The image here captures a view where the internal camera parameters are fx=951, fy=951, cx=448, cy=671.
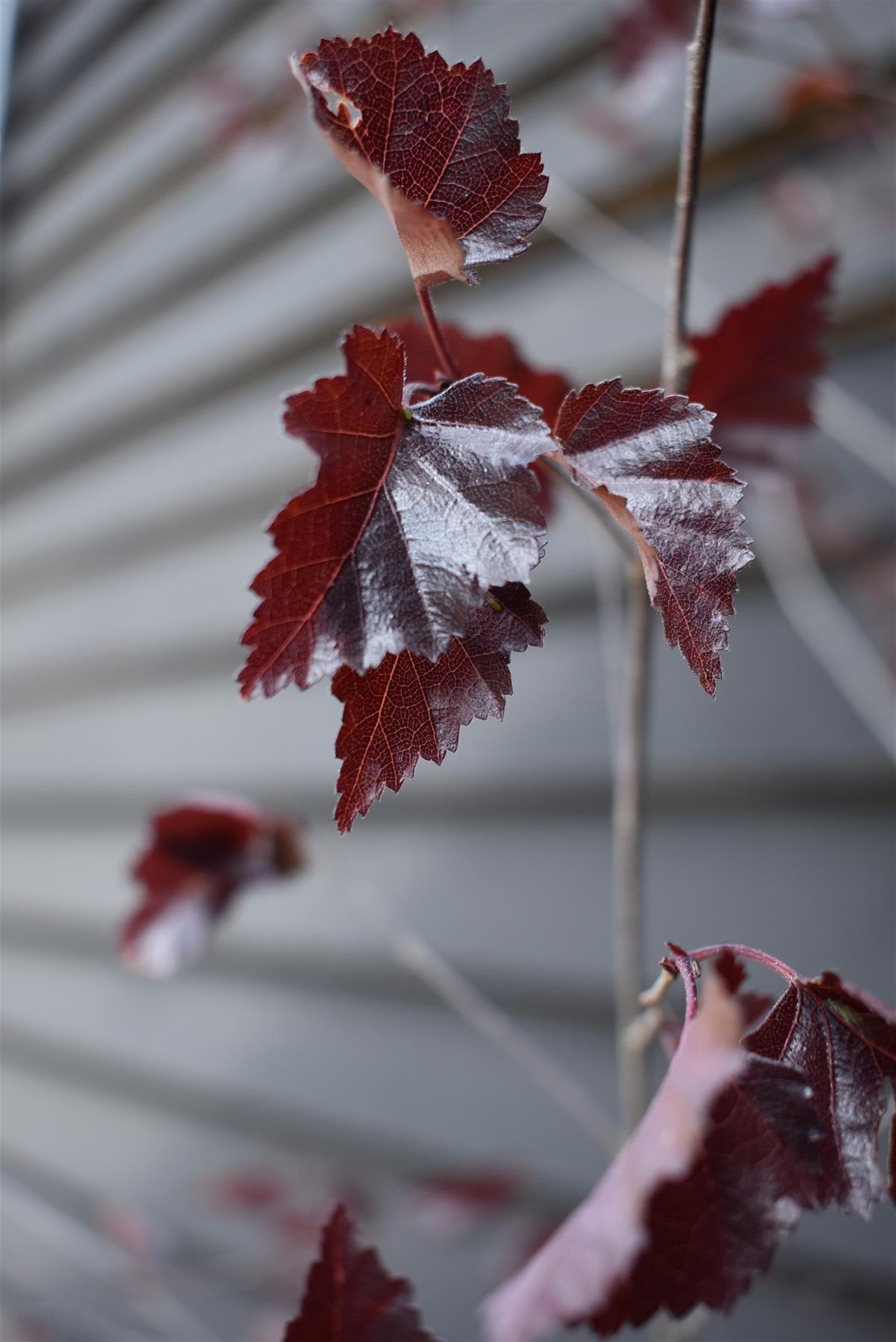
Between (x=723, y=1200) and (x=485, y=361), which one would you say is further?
(x=485, y=361)

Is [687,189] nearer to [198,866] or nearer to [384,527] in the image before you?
[384,527]

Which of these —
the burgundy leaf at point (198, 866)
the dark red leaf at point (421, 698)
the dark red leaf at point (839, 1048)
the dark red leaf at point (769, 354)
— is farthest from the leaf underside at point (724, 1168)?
the burgundy leaf at point (198, 866)

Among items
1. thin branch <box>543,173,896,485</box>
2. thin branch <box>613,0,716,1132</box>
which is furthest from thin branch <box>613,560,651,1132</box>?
thin branch <box>543,173,896,485</box>

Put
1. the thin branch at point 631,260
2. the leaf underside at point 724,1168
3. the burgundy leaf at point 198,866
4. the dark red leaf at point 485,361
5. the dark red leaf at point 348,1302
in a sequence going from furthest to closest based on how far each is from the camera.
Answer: the thin branch at point 631,260 → the burgundy leaf at point 198,866 → the dark red leaf at point 485,361 → the dark red leaf at point 348,1302 → the leaf underside at point 724,1168

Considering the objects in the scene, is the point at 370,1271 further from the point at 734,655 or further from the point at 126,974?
the point at 126,974

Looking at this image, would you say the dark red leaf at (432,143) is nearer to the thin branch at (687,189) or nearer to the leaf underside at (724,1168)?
the thin branch at (687,189)

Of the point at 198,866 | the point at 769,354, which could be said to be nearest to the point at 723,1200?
the point at 769,354
